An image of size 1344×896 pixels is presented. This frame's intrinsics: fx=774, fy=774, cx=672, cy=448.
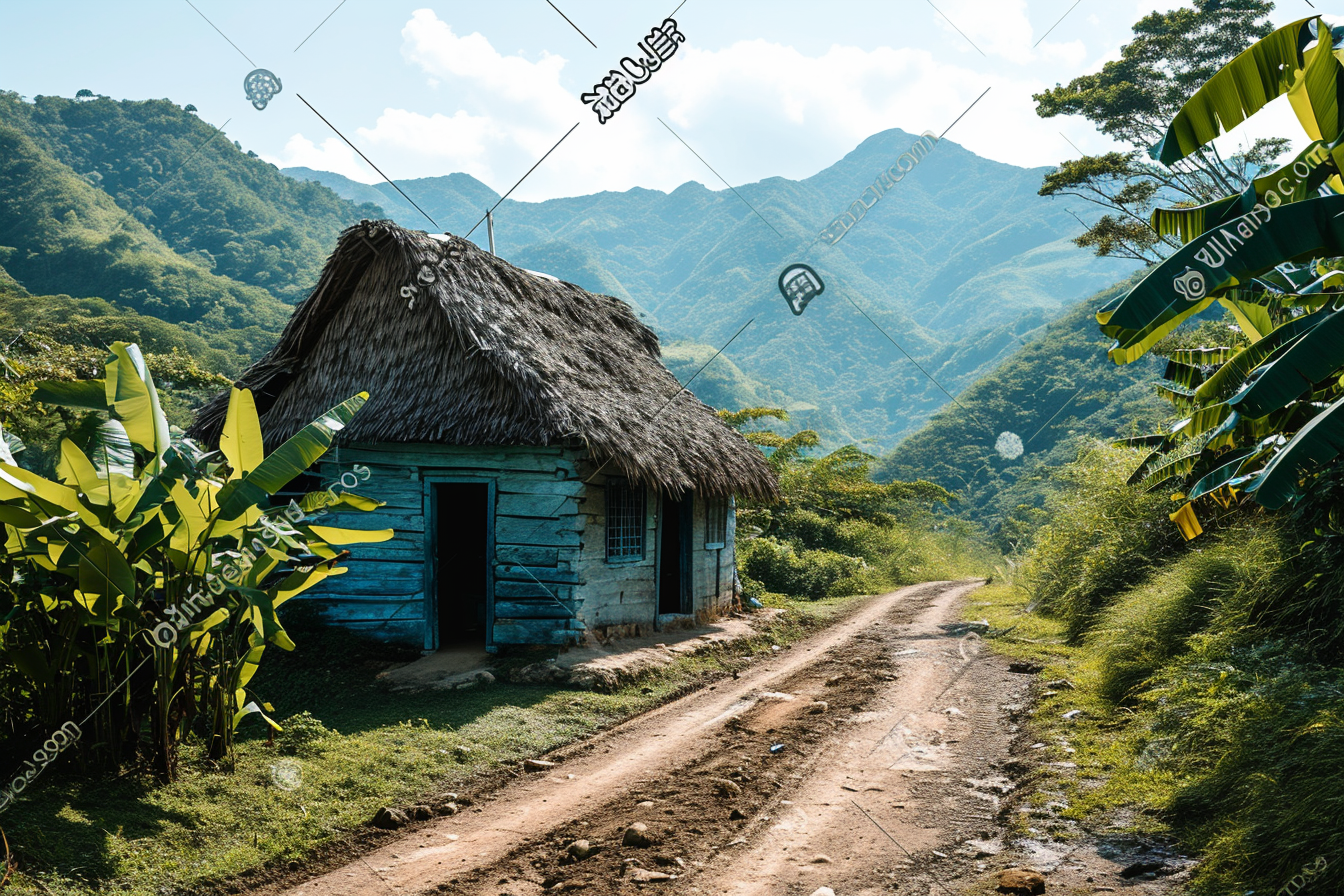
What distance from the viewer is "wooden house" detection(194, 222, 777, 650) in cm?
902

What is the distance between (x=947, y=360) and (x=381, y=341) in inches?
2456

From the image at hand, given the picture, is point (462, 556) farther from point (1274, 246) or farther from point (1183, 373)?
point (1274, 246)

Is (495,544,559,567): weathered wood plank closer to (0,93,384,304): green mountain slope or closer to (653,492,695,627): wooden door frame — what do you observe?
(653,492,695,627): wooden door frame

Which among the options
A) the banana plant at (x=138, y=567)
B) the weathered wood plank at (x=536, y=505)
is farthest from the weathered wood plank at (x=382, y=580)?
the banana plant at (x=138, y=567)

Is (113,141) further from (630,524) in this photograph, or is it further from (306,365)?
(630,524)

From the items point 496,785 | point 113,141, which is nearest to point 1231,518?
point 496,785

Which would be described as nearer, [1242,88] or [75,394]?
[1242,88]

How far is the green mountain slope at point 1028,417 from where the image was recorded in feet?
109

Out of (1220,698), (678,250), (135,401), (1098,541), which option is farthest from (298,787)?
(678,250)

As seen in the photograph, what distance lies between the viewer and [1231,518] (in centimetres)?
798

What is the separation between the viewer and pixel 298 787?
4938 millimetres

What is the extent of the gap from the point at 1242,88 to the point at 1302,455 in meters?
2.05

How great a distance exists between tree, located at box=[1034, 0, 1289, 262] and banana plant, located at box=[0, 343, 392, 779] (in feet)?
55.5

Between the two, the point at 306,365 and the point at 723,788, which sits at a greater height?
the point at 306,365
